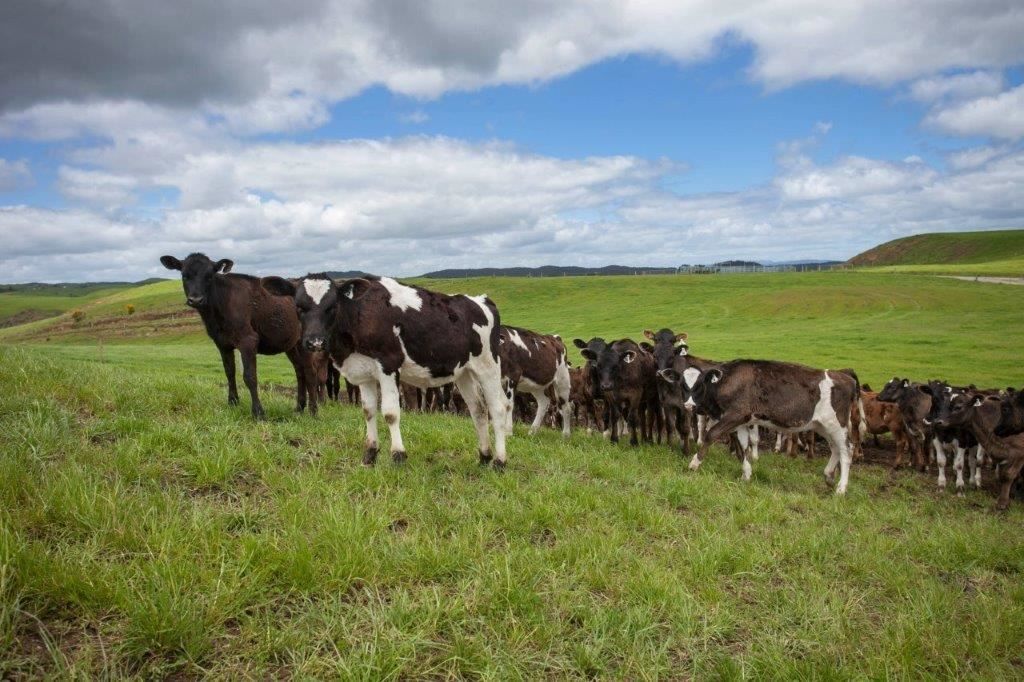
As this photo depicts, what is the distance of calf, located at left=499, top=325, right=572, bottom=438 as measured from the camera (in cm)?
1502

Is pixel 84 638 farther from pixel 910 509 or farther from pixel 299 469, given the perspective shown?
pixel 910 509

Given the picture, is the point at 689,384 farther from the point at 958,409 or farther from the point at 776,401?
the point at 958,409

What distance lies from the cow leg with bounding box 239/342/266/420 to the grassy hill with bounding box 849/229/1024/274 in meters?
164

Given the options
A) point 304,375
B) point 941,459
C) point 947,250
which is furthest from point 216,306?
point 947,250

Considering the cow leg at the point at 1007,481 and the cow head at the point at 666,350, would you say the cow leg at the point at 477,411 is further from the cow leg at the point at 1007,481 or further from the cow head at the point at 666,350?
the cow leg at the point at 1007,481

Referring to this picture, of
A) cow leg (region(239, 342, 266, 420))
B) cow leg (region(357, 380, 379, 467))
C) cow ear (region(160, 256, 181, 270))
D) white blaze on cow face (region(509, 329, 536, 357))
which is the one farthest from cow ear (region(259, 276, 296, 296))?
white blaze on cow face (region(509, 329, 536, 357))

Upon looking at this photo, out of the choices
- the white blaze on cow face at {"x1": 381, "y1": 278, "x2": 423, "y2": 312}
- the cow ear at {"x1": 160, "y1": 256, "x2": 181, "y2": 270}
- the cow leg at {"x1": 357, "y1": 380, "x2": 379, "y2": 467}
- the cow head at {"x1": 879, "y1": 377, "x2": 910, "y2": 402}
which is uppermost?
the cow ear at {"x1": 160, "y1": 256, "x2": 181, "y2": 270}

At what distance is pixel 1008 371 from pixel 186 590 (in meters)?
29.6

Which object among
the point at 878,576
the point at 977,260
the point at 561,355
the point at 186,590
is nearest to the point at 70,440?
the point at 186,590

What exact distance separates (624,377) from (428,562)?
9.43 m

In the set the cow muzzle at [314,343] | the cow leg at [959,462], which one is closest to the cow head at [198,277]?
the cow muzzle at [314,343]

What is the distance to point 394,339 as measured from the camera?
306 inches

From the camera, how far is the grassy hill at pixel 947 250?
149 m

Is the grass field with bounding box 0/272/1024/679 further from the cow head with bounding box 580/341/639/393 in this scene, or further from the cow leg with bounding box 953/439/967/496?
the cow leg with bounding box 953/439/967/496
